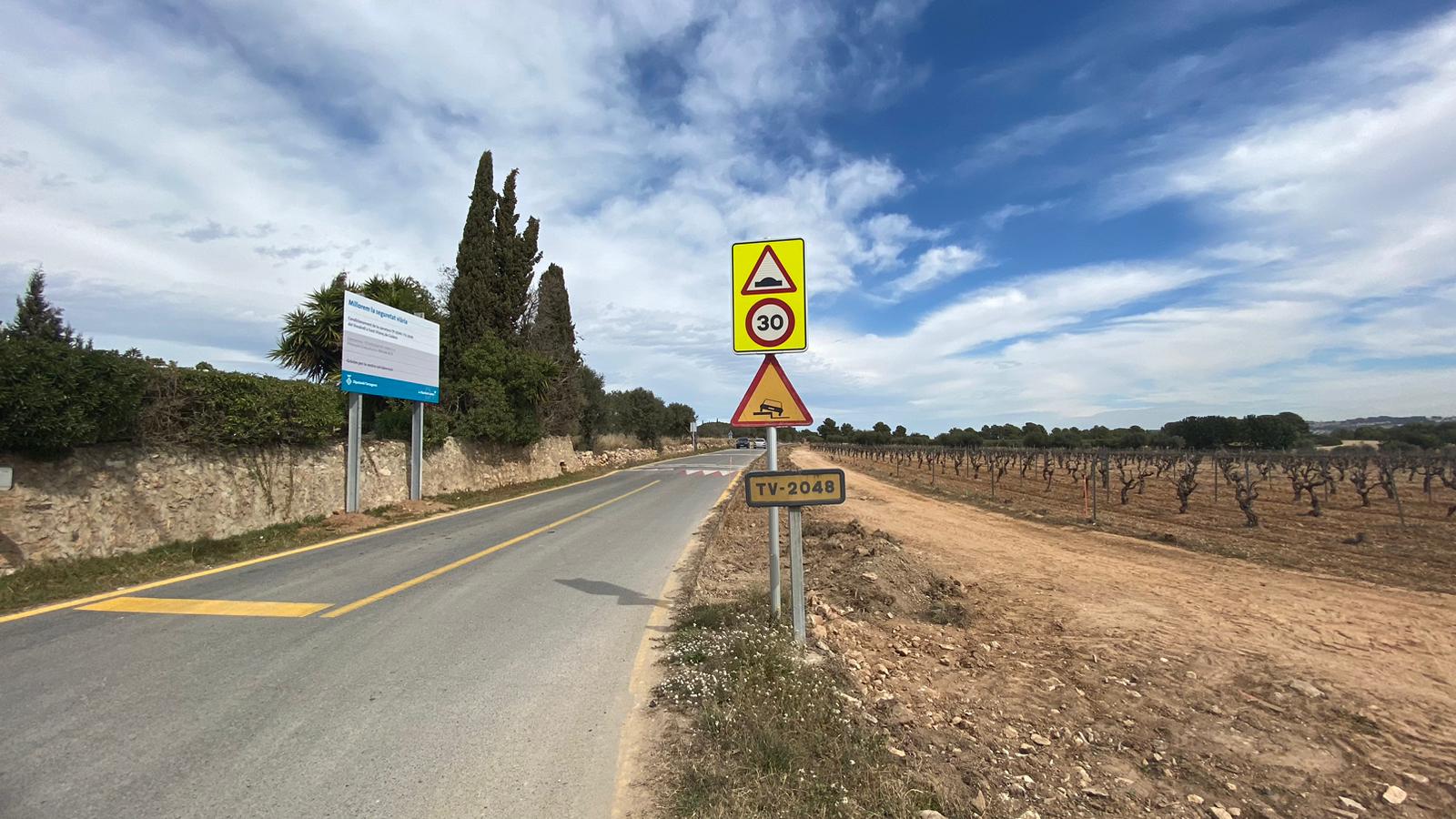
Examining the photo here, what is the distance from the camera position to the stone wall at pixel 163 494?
7.42m

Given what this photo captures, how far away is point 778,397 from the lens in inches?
177

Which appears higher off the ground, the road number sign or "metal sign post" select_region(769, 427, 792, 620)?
the road number sign

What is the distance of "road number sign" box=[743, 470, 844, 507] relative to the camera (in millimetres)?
4180

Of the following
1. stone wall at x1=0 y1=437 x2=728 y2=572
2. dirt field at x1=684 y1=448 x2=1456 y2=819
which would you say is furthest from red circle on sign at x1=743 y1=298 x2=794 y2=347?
stone wall at x1=0 y1=437 x2=728 y2=572

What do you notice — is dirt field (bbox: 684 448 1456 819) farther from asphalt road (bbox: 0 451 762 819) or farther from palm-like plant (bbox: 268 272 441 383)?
palm-like plant (bbox: 268 272 441 383)

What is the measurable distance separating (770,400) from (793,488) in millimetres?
669

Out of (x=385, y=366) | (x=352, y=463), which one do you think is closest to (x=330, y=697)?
(x=352, y=463)

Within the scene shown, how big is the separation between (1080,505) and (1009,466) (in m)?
26.2

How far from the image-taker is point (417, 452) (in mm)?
15344

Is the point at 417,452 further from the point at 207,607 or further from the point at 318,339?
the point at 207,607

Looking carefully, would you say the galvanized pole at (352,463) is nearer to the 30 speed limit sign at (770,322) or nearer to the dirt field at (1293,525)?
the 30 speed limit sign at (770,322)

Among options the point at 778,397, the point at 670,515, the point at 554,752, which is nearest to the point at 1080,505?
the point at 670,515

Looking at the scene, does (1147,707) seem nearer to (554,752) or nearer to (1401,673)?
(1401,673)

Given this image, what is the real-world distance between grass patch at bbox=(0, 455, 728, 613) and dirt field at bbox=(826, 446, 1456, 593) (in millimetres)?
15851
